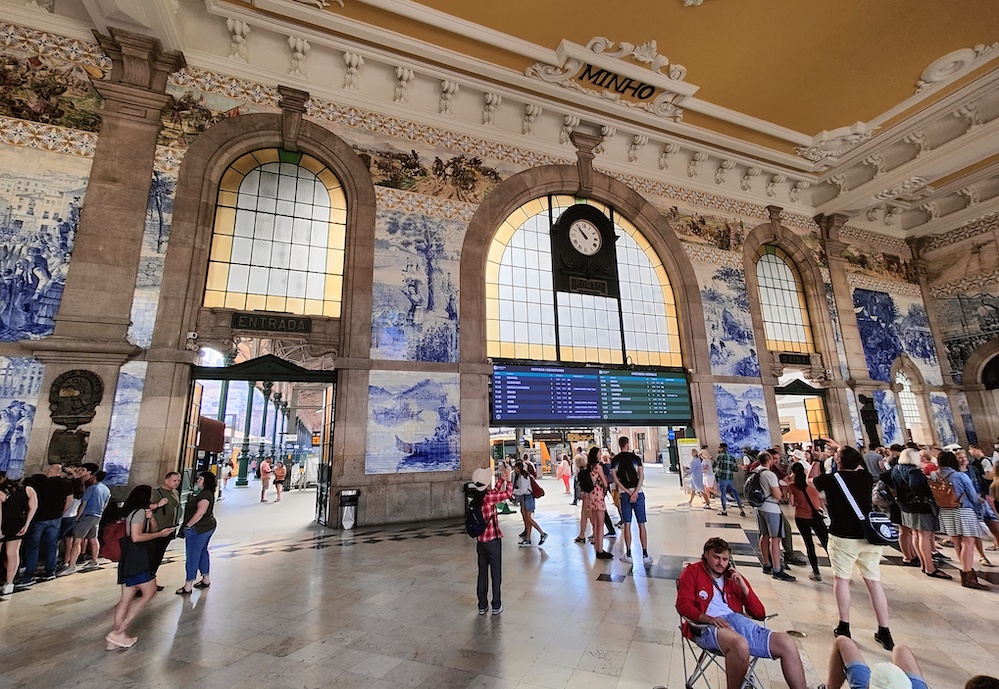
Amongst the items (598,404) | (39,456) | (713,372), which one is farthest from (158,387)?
(713,372)

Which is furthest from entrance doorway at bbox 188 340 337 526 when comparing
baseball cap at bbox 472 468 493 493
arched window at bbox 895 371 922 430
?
arched window at bbox 895 371 922 430

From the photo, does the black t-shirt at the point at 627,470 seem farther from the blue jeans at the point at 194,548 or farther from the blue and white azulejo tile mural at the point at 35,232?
the blue and white azulejo tile mural at the point at 35,232

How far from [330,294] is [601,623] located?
8.36 metres

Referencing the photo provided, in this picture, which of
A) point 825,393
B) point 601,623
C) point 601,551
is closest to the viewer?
point 601,623

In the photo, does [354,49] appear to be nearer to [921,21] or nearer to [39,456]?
[39,456]

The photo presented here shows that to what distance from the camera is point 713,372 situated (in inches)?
502

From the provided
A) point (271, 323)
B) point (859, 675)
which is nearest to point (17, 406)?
point (271, 323)

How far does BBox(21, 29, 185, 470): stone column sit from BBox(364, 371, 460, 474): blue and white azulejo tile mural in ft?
14.4

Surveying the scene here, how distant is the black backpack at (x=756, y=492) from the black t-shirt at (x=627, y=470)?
1.40 metres

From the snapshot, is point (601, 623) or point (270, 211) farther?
point (270, 211)

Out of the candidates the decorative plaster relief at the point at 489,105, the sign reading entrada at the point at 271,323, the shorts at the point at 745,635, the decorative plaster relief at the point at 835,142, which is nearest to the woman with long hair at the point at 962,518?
the shorts at the point at 745,635

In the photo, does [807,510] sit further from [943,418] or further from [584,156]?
[943,418]

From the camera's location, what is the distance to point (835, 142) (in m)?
14.1

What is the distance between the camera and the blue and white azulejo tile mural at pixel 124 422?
725cm
